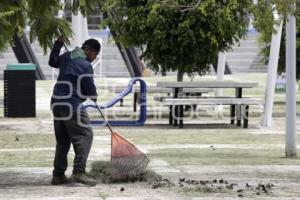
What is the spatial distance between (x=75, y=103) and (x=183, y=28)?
1210 cm

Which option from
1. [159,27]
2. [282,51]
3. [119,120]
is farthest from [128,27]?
[282,51]

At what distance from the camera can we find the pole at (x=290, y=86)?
13774 mm

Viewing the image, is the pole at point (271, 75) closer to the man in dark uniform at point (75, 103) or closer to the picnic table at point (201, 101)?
the picnic table at point (201, 101)

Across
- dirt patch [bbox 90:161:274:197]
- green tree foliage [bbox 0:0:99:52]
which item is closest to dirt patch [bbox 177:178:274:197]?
dirt patch [bbox 90:161:274:197]

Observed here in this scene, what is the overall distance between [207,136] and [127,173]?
7244 mm

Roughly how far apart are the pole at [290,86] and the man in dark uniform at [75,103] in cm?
457

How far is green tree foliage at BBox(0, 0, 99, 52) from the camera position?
10391mm

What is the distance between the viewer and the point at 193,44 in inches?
877

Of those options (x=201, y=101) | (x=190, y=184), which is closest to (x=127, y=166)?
(x=190, y=184)

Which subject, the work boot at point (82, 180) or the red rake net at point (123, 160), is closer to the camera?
the work boot at point (82, 180)

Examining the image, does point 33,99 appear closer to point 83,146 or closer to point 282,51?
point 282,51

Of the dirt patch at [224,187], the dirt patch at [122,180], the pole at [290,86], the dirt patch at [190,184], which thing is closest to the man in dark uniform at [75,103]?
the dirt patch at [122,180]

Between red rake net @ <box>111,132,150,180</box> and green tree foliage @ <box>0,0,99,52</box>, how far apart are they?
1.52 m

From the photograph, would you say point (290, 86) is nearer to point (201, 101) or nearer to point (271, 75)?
point (271, 75)
